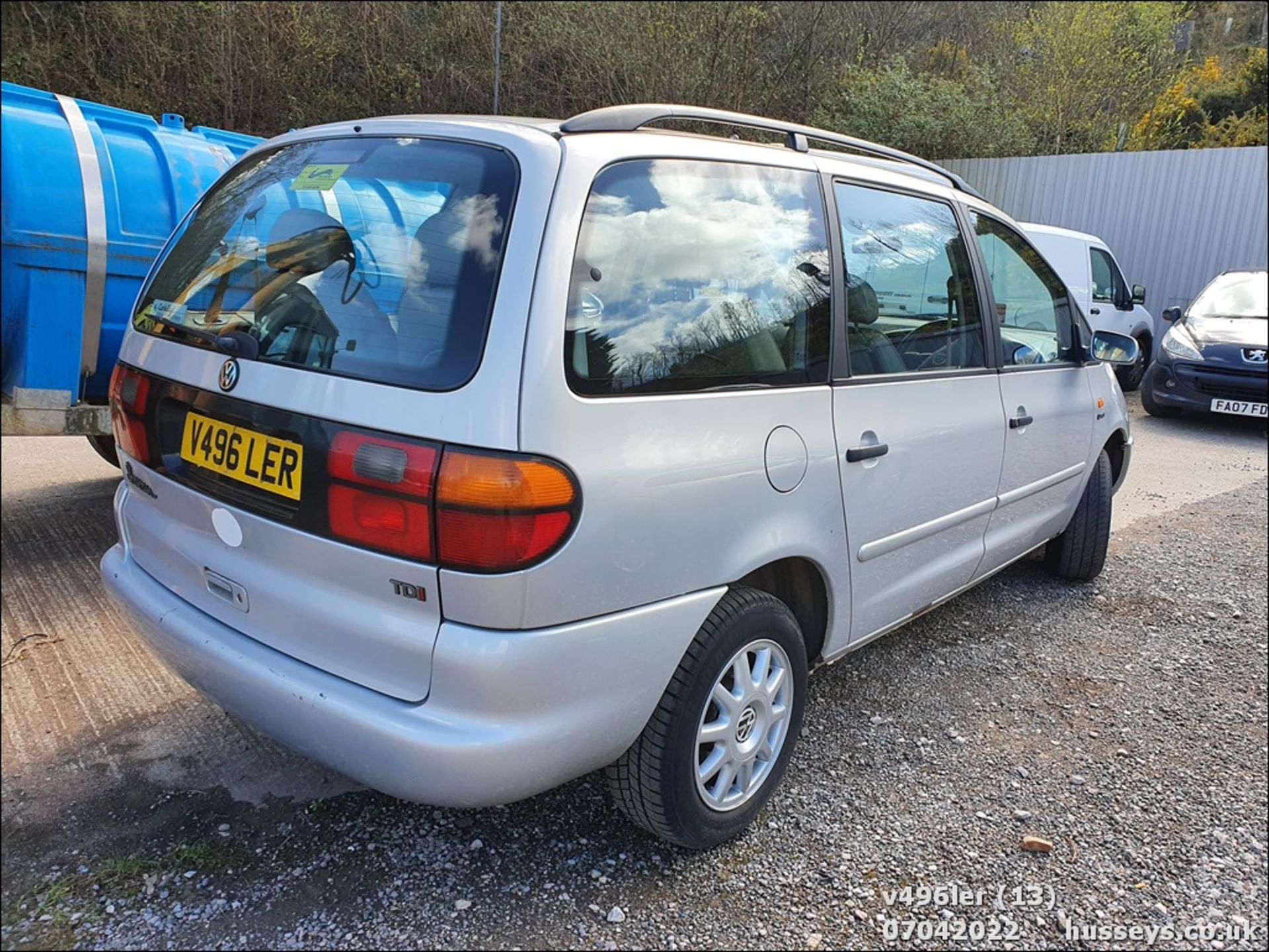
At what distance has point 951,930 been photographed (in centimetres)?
216

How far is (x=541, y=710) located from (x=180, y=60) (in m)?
11.4

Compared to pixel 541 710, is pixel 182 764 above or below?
below

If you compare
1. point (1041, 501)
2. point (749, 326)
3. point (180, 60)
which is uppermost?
point (180, 60)

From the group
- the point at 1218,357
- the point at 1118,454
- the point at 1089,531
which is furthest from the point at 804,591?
the point at 1218,357

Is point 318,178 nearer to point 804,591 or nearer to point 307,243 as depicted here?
point 307,243

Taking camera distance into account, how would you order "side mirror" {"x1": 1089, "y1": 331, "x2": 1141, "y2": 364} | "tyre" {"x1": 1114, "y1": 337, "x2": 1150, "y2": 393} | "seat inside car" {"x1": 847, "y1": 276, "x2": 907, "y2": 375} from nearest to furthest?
"seat inside car" {"x1": 847, "y1": 276, "x2": 907, "y2": 375} → "side mirror" {"x1": 1089, "y1": 331, "x2": 1141, "y2": 364} → "tyre" {"x1": 1114, "y1": 337, "x2": 1150, "y2": 393}

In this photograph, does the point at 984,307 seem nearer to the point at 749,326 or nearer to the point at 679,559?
the point at 749,326

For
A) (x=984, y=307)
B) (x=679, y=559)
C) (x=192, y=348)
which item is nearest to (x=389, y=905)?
(x=679, y=559)

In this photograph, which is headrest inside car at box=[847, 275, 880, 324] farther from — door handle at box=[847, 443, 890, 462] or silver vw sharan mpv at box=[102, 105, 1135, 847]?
door handle at box=[847, 443, 890, 462]

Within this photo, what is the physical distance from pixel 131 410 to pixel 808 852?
83.3 inches

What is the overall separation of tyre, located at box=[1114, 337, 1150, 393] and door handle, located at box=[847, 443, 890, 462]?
1058cm

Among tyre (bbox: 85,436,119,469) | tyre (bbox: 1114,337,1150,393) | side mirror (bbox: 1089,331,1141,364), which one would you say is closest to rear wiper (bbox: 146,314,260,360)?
tyre (bbox: 85,436,119,469)

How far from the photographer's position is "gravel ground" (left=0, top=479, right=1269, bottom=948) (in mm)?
2008

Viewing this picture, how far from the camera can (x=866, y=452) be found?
8.14ft
